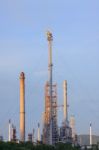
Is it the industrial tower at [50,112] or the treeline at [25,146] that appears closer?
the treeline at [25,146]

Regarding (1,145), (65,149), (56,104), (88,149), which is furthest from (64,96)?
(1,145)

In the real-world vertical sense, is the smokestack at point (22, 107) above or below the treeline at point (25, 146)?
above

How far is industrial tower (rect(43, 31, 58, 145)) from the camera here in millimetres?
90312

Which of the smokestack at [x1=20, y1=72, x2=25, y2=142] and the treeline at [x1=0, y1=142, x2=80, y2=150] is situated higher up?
the smokestack at [x1=20, y1=72, x2=25, y2=142]

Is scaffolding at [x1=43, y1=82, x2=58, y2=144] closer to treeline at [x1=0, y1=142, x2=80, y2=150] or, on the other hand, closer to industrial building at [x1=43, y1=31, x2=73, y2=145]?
industrial building at [x1=43, y1=31, x2=73, y2=145]

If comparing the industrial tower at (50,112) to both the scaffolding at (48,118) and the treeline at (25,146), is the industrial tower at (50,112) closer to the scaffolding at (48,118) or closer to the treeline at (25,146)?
the scaffolding at (48,118)

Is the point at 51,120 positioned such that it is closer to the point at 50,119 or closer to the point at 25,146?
the point at 50,119

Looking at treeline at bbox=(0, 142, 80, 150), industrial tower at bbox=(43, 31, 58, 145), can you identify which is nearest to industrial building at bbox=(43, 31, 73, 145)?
industrial tower at bbox=(43, 31, 58, 145)

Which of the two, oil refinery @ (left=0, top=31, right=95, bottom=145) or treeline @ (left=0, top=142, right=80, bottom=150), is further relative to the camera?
oil refinery @ (left=0, top=31, right=95, bottom=145)

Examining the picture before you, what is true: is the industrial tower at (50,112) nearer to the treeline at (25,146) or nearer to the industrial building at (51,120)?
the industrial building at (51,120)

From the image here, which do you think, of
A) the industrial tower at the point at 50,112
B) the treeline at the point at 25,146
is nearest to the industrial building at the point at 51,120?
the industrial tower at the point at 50,112

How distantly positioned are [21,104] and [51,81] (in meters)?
10.4

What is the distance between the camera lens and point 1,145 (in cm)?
4278

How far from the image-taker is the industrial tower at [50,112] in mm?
90312
